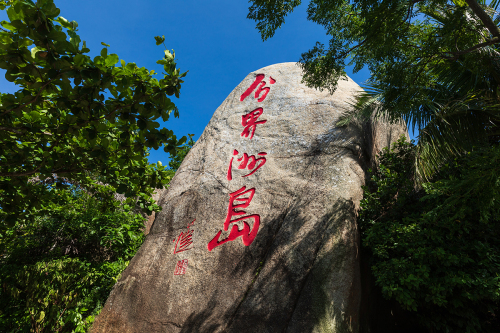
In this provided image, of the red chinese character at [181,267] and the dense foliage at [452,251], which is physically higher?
the dense foliage at [452,251]

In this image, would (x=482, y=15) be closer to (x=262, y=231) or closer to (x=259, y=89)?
(x=262, y=231)

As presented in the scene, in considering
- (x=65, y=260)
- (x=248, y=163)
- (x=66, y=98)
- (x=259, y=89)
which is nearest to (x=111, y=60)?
(x=66, y=98)

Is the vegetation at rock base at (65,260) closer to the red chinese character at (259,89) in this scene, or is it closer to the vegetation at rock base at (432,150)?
the red chinese character at (259,89)

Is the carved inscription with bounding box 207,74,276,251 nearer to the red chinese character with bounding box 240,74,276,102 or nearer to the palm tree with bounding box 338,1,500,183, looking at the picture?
the red chinese character with bounding box 240,74,276,102

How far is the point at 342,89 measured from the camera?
629 cm

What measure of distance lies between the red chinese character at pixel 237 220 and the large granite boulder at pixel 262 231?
0.02 metres

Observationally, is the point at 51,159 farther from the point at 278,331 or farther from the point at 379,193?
the point at 379,193

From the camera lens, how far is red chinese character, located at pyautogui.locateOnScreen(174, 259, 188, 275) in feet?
15.2

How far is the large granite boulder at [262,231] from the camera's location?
148 inches

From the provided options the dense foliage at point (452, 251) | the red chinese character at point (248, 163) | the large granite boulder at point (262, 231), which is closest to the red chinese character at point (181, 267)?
the large granite boulder at point (262, 231)

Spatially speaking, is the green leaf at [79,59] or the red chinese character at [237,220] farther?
the red chinese character at [237,220]

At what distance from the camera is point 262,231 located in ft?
14.5

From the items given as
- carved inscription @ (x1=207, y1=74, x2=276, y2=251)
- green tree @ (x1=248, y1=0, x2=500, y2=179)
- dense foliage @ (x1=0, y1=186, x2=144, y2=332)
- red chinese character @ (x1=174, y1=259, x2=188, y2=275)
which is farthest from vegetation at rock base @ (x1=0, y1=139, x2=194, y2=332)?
green tree @ (x1=248, y1=0, x2=500, y2=179)

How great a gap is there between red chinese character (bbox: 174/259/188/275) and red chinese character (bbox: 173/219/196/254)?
0.22 meters
